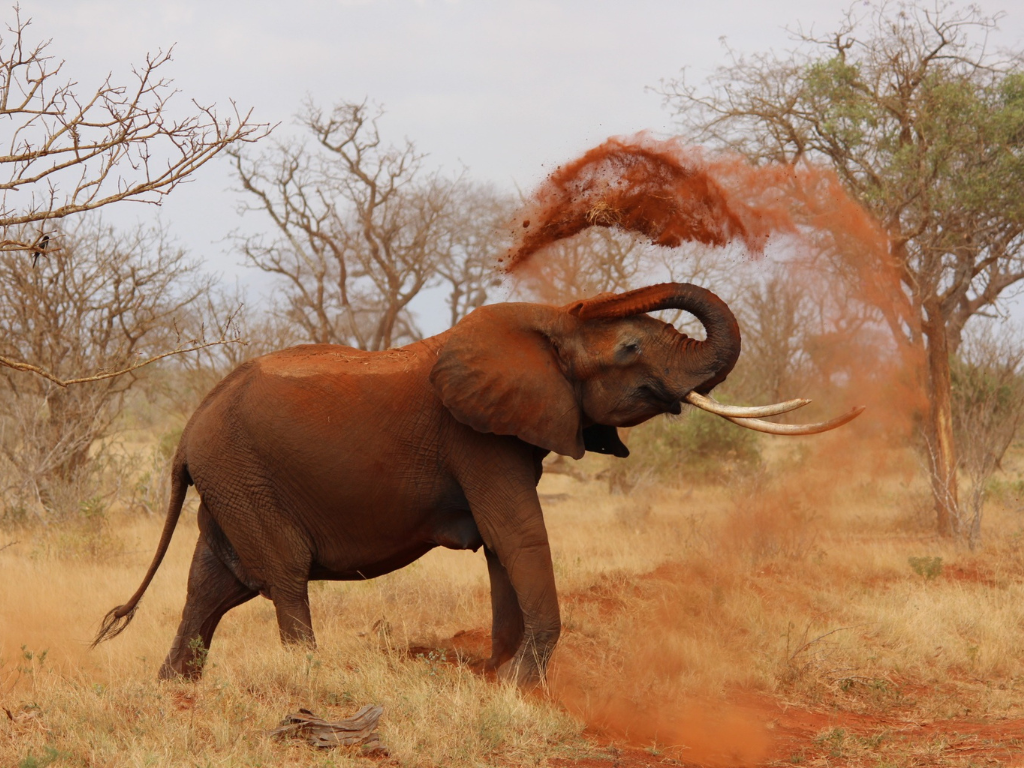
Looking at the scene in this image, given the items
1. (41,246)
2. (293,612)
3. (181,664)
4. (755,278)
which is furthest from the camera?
(755,278)

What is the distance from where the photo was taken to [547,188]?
805cm

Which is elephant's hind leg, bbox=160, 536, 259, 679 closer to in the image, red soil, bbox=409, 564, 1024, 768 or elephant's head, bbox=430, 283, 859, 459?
red soil, bbox=409, 564, 1024, 768

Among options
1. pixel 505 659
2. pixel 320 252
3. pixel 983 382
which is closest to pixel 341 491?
pixel 505 659

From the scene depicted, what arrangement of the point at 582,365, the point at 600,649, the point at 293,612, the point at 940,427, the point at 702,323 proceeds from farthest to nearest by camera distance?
the point at 940,427 < the point at 600,649 < the point at 293,612 < the point at 582,365 < the point at 702,323

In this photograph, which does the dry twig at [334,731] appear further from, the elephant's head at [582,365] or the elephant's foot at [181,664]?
the elephant's foot at [181,664]

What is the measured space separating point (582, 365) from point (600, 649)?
2.84 m

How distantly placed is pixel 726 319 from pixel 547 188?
67.9 inches

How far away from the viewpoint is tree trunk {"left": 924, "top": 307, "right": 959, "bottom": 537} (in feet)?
46.7

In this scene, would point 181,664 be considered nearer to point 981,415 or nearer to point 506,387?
point 506,387

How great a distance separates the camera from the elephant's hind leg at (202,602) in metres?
8.16

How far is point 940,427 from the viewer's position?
1431 cm

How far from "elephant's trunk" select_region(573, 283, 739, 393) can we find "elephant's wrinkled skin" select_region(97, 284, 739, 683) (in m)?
0.01

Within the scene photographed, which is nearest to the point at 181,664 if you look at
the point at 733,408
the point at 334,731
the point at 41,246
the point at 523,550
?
the point at 334,731

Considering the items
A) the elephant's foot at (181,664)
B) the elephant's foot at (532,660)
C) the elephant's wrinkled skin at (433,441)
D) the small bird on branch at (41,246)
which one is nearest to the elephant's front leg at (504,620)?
the elephant's wrinkled skin at (433,441)
